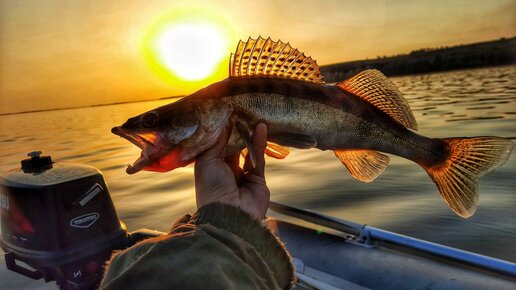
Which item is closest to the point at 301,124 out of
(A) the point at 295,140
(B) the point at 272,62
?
(A) the point at 295,140

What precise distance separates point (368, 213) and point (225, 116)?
19.0 ft

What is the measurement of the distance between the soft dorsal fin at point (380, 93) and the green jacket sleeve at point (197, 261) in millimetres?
1663

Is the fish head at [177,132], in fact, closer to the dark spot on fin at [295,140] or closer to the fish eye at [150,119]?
the fish eye at [150,119]

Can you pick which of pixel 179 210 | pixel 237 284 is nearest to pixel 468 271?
pixel 237 284

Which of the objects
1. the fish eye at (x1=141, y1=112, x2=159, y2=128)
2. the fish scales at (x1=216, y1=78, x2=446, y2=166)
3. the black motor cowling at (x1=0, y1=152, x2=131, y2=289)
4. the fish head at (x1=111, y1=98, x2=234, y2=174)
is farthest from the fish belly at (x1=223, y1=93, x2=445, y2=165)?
the black motor cowling at (x1=0, y1=152, x2=131, y2=289)

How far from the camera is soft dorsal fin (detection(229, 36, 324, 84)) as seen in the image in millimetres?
3176

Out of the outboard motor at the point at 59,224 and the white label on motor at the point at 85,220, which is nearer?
the outboard motor at the point at 59,224

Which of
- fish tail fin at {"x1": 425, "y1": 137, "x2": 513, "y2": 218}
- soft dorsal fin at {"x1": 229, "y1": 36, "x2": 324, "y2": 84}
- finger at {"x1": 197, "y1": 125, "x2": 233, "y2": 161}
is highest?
soft dorsal fin at {"x1": 229, "y1": 36, "x2": 324, "y2": 84}

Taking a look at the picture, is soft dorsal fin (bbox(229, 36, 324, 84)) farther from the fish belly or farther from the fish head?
the fish head

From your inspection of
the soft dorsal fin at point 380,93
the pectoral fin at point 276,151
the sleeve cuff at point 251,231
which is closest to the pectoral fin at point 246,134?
the pectoral fin at point 276,151

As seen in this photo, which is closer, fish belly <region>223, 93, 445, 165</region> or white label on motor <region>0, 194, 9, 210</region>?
fish belly <region>223, 93, 445, 165</region>

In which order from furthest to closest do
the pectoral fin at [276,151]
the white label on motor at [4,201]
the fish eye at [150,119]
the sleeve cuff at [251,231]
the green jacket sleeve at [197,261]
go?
the white label on motor at [4,201]
the pectoral fin at [276,151]
the fish eye at [150,119]
the sleeve cuff at [251,231]
the green jacket sleeve at [197,261]

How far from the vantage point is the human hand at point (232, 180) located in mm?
2652

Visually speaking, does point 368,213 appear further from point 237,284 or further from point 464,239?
point 237,284
